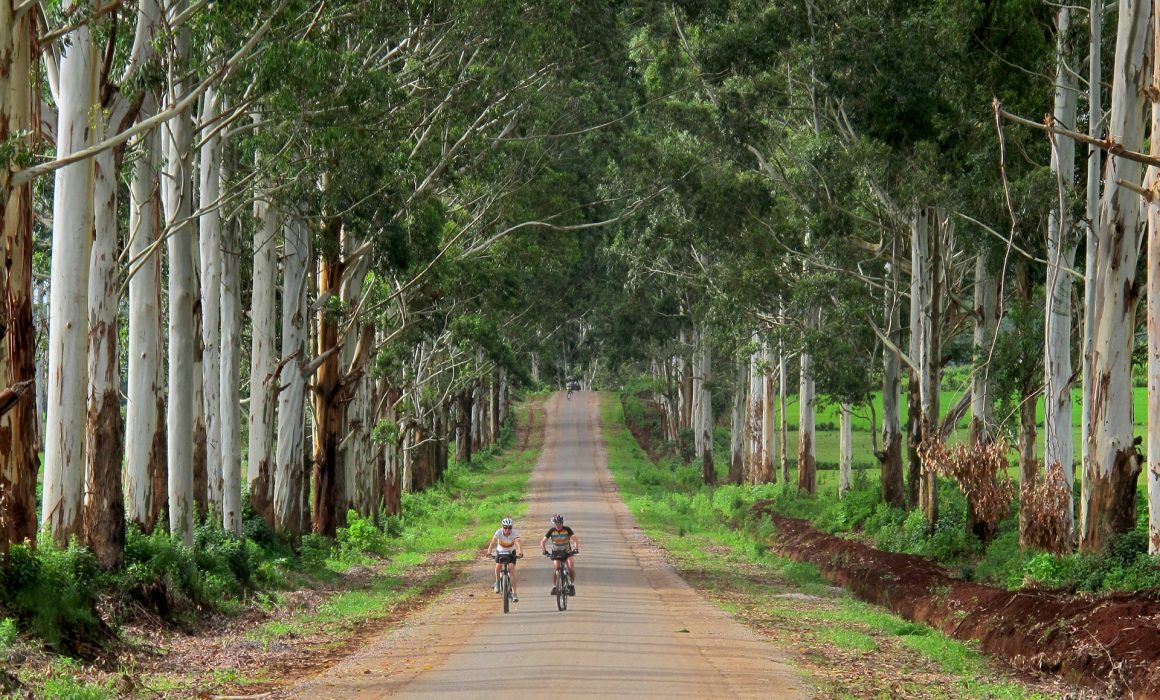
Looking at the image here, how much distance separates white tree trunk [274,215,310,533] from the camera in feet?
80.5

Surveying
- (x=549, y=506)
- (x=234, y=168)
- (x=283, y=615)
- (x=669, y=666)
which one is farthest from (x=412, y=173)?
(x=549, y=506)

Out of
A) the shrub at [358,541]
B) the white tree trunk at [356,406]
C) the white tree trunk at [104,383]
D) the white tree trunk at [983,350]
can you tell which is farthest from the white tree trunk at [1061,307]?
the shrub at [358,541]

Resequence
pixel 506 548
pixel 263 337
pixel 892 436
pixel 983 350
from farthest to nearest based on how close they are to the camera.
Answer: pixel 892 436 < pixel 983 350 < pixel 263 337 < pixel 506 548

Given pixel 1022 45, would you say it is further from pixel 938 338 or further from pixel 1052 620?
pixel 1052 620

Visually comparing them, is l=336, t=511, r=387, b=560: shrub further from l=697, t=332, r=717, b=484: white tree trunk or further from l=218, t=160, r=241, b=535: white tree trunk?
l=697, t=332, r=717, b=484: white tree trunk

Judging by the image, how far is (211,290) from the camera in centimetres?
2075

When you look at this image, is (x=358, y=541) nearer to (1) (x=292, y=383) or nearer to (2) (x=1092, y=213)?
(1) (x=292, y=383)

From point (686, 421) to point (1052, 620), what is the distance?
51.0 meters

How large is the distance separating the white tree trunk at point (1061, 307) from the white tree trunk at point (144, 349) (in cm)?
1123

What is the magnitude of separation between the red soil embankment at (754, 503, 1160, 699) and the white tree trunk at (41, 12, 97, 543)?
927 centimetres

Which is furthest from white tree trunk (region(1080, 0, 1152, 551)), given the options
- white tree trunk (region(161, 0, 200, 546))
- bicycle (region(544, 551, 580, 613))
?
white tree trunk (region(161, 0, 200, 546))

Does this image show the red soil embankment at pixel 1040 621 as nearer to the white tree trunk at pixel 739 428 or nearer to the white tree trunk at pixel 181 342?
the white tree trunk at pixel 181 342

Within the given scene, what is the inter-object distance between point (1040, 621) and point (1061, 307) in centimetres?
693

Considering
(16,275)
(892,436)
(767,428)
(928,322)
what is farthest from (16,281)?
(767,428)
